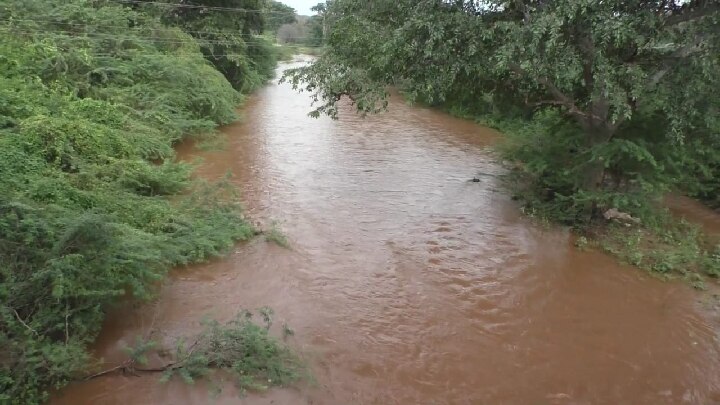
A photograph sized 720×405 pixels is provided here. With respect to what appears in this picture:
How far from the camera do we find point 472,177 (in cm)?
1310

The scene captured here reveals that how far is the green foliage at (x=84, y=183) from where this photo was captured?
4.79 metres

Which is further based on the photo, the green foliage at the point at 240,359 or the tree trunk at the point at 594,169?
the tree trunk at the point at 594,169

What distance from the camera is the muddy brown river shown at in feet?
17.8

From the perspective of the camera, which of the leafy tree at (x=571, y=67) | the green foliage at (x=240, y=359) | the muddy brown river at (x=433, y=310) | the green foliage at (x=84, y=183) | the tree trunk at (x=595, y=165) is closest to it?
the green foliage at (x=84, y=183)

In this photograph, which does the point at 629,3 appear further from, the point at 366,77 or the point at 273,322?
the point at 273,322

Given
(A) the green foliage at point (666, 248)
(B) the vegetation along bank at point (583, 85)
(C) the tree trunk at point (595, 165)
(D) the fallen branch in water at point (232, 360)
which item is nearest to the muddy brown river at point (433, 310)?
(D) the fallen branch in water at point (232, 360)

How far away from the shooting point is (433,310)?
690cm

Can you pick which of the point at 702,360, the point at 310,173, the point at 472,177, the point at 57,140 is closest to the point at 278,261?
the point at 57,140

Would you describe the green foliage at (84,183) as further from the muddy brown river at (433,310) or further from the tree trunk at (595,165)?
the tree trunk at (595,165)

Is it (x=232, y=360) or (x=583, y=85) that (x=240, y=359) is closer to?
(x=232, y=360)

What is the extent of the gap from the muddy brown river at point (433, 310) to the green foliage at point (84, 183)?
500 mm

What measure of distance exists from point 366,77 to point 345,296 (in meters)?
3.74

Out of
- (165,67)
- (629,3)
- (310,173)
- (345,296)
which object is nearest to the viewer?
(629,3)

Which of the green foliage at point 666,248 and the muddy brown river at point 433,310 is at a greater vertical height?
the green foliage at point 666,248
